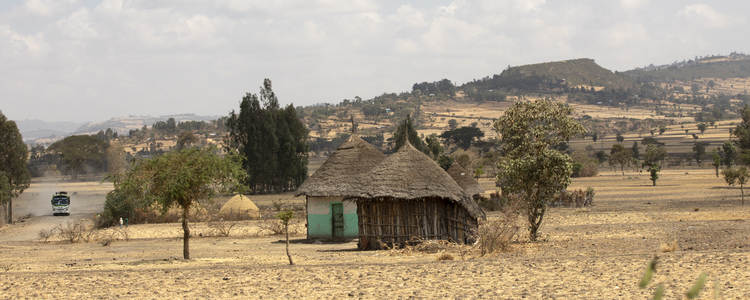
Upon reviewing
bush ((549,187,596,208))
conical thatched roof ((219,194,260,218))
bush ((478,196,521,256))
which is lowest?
bush ((549,187,596,208))

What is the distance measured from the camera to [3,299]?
9078 mm

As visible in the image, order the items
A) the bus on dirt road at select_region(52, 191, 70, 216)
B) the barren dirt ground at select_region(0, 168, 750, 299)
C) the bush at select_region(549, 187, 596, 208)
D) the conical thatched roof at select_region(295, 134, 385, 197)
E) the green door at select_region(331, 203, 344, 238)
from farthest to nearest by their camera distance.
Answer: the bus on dirt road at select_region(52, 191, 70, 216) < the bush at select_region(549, 187, 596, 208) < the green door at select_region(331, 203, 344, 238) < the conical thatched roof at select_region(295, 134, 385, 197) < the barren dirt ground at select_region(0, 168, 750, 299)

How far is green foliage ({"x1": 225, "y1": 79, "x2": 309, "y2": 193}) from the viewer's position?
48188 millimetres

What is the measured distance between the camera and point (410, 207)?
14.9m

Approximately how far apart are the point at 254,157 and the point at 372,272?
127ft

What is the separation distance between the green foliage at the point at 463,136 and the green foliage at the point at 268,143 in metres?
37.9

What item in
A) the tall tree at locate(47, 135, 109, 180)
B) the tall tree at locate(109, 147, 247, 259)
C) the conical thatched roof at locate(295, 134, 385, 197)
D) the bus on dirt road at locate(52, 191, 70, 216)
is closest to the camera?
the tall tree at locate(109, 147, 247, 259)

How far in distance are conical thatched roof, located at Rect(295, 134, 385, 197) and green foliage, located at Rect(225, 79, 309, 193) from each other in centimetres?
2798

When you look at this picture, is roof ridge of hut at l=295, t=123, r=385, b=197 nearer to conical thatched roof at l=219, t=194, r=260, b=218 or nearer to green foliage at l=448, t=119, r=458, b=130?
conical thatched roof at l=219, t=194, r=260, b=218

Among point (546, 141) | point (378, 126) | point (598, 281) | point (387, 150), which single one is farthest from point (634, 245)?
point (378, 126)

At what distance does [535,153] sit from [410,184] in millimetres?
3785

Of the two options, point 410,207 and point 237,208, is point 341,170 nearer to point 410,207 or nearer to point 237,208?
point 410,207

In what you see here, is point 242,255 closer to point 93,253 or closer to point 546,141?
point 93,253

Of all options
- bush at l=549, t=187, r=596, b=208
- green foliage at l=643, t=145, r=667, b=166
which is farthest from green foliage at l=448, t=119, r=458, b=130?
bush at l=549, t=187, r=596, b=208
